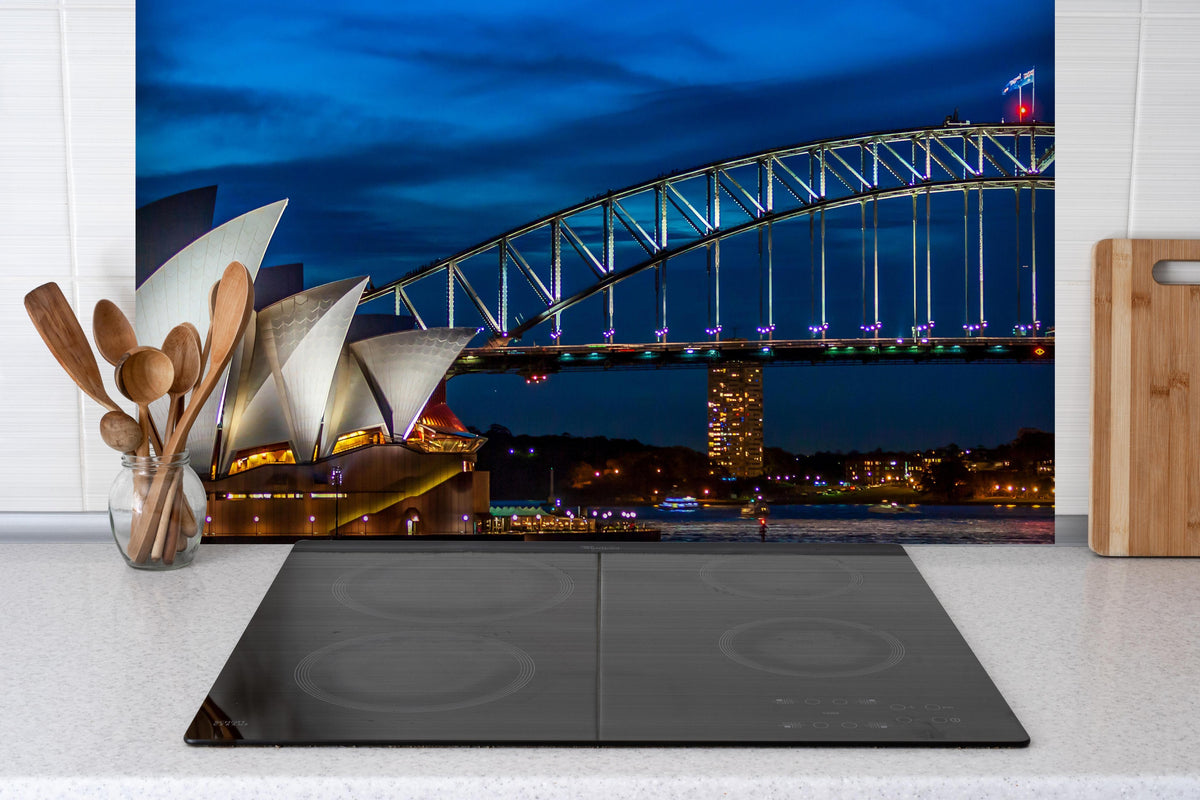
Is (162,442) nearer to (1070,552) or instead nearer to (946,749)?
(946,749)

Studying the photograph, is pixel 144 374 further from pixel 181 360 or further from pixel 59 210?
pixel 59 210

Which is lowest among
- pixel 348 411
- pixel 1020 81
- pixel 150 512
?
pixel 150 512

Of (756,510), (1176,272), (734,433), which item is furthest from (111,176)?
(1176,272)

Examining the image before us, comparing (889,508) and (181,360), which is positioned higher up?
(181,360)

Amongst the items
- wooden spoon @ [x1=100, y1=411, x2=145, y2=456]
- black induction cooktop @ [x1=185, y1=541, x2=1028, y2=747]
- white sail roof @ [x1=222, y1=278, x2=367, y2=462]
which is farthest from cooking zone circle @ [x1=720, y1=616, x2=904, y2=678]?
white sail roof @ [x1=222, y1=278, x2=367, y2=462]

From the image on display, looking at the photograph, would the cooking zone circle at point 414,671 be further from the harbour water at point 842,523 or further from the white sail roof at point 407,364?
the harbour water at point 842,523

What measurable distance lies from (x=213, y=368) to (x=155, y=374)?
84 millimetres

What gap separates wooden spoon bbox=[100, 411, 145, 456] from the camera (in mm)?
1336

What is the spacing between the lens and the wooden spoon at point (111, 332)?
4.74 feet

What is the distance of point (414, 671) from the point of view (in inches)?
37.3

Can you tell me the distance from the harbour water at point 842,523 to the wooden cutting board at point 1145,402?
2.34 feet

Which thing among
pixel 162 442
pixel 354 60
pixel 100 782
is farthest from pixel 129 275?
pixel 100 782

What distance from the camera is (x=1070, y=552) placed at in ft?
4.94

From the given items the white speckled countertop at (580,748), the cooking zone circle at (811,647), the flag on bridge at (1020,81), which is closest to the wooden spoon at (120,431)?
the white speckled countertop at (580,748)
